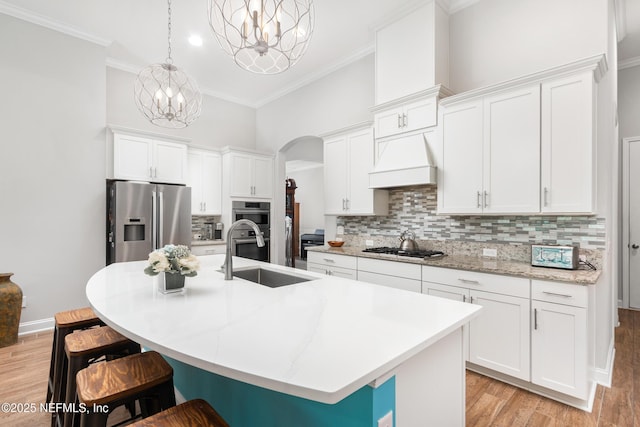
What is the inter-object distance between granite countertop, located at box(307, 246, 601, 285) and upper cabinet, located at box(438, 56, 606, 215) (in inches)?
17.1

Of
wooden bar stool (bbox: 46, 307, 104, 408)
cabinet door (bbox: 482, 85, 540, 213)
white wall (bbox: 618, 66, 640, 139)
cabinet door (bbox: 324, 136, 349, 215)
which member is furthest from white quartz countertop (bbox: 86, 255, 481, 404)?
white wall (bbox: 618, 66, 640, 139)

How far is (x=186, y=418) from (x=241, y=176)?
4.33 m

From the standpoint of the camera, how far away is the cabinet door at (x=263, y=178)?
5270 mm

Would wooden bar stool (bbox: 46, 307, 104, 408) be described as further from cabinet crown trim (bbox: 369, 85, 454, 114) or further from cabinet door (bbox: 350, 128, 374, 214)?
cabinet crown trim (bbox: 369, 85, 454, 114)

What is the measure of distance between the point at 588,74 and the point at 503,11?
3.86 ft

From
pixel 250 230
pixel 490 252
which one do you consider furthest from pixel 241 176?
pixel 490 252

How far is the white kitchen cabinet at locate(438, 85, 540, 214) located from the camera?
8.10ft

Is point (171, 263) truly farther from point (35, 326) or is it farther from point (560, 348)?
point (35, 326)

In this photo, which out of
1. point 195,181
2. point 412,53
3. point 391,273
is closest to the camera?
point 391,273

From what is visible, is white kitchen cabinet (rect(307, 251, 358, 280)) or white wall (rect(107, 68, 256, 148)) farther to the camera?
white wall (rect(107, 68, 256, 148))

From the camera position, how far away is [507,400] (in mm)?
2180

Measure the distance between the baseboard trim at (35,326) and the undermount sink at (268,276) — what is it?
9.21 ft

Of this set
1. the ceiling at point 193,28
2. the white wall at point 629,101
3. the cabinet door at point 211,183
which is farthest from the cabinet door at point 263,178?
the white wall at point 629,101

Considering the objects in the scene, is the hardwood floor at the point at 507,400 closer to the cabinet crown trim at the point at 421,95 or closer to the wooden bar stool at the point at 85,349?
the wooden bar stool at the point at 85,349
